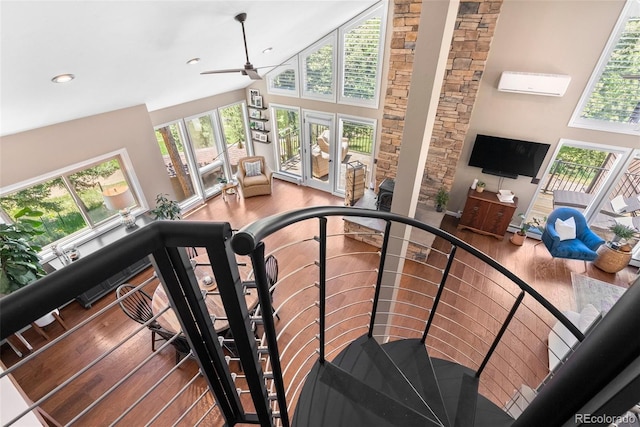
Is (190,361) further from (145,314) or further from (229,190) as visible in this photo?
(229,190)

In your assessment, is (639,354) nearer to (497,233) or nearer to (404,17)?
(404,17)

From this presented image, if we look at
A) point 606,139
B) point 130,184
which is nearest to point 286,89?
point 130,184

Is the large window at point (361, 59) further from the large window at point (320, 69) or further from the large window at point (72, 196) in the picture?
the large window at point (72, 196)

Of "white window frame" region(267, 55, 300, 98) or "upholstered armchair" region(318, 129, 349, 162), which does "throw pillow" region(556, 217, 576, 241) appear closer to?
"upholstered armchair" region(318, 129, 349, 162)

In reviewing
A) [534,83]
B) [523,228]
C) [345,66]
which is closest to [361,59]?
[345,66]

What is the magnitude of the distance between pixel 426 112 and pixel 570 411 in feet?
6.03

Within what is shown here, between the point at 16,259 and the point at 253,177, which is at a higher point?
the point at 16,259

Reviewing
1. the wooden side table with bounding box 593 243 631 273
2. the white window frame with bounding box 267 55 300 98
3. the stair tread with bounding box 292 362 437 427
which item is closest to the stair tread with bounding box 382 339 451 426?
the stair tread with bounding box 292 362 437 427

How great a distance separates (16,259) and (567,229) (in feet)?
24.7

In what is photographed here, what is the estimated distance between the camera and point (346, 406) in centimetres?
144

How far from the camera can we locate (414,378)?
1742mm

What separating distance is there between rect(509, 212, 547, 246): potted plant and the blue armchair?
14.0 inches

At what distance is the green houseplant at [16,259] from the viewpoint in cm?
329

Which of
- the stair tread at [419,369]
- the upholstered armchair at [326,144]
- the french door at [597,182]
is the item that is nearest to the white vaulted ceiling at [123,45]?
the upholstered armchair at [326,144]
